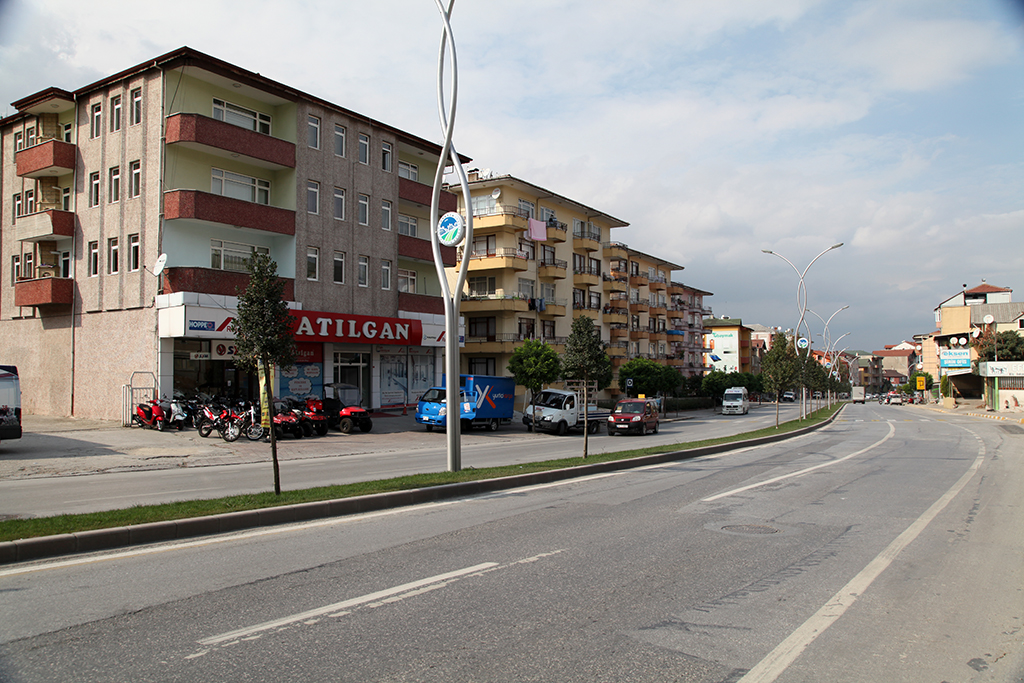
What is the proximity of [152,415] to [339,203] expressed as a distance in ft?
43.7

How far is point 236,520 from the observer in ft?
27.2

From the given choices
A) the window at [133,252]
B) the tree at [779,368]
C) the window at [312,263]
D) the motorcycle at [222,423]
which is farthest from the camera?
the tree at [779,368]

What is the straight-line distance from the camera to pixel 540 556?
711 cm

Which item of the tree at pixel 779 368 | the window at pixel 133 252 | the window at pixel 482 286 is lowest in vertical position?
the tree at pixel 779 368

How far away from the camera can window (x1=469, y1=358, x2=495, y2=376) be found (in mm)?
50250

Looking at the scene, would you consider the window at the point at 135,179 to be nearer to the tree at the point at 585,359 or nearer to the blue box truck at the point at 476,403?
the blue box truck at the point at 476,403

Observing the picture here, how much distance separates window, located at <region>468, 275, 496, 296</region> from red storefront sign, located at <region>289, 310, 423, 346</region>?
15.0 meters

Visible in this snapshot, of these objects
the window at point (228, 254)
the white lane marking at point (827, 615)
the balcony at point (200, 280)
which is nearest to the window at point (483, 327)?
the window at point (228, 254)

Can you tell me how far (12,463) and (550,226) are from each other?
41.6 metres

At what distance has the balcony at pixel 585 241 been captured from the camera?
2291 inches

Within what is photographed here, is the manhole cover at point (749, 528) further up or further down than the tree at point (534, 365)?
further down

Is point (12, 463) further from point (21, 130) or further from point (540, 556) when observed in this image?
point (21, 130)

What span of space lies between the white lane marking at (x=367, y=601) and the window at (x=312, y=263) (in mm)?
25932

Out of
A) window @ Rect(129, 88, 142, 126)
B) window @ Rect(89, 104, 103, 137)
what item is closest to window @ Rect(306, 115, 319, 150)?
window @ Rect(129, 88, 142, 126)
